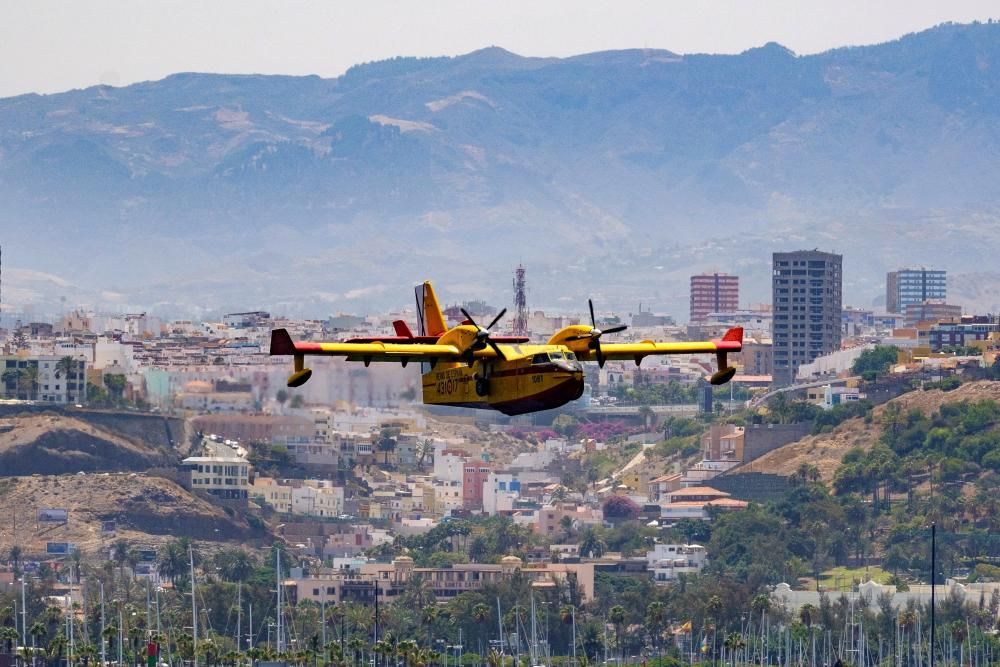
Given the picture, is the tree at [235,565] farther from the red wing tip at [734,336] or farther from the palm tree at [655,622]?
the red wing tip at [734,336]

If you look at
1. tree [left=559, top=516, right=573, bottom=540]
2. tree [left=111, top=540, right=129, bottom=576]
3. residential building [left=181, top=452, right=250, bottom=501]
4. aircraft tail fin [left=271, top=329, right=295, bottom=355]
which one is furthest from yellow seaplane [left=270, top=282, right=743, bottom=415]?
residential building [left=181, top=452, right=250, bottom=501]

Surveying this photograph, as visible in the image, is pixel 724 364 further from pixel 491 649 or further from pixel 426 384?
pixel 491 649

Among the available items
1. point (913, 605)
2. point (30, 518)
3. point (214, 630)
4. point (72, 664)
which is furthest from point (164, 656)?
point (30, 518)

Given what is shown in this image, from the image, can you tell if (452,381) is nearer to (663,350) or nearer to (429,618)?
(663,350)

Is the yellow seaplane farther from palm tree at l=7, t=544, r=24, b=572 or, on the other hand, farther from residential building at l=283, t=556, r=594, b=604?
palm tree at l=7, t=544, r=24, b=572

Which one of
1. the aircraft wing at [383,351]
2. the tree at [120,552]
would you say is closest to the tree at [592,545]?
the tree at [120,552]

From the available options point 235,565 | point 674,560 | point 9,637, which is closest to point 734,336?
point 9,637
